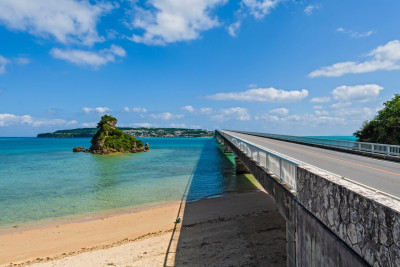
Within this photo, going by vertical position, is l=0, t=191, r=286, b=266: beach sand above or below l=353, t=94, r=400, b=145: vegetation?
below

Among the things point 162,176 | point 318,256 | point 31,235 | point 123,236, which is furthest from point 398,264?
point 162,176

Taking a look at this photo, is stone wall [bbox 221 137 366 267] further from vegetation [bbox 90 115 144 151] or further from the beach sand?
vegetation [bbox 90 115 144 151]

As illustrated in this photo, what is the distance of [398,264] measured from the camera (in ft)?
9.77

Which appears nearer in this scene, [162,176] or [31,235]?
[31,235]

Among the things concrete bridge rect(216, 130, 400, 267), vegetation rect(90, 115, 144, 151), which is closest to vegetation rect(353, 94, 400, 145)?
concrete bridge rect(216, 130, 400, 267)

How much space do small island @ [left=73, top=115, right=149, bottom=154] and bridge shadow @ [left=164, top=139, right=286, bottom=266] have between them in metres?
56.9

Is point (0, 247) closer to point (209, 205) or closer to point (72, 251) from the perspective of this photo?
point (72, 251)

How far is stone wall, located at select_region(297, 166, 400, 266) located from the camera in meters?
3.12

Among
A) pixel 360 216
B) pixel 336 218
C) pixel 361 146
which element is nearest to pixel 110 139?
pixel 361 146

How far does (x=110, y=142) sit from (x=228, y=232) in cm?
6766

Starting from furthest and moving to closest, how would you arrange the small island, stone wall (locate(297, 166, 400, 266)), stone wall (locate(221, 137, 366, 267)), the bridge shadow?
the small island, the bridge shadow, stone wall (locate(221, 137, 366, 267)), stone wall (locate(297, 166, 400, 266))

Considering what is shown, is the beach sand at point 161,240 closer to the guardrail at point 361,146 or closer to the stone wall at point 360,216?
the stone wall at point 360,216

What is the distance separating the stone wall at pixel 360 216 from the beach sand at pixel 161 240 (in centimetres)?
465

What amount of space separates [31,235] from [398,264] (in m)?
15.7
